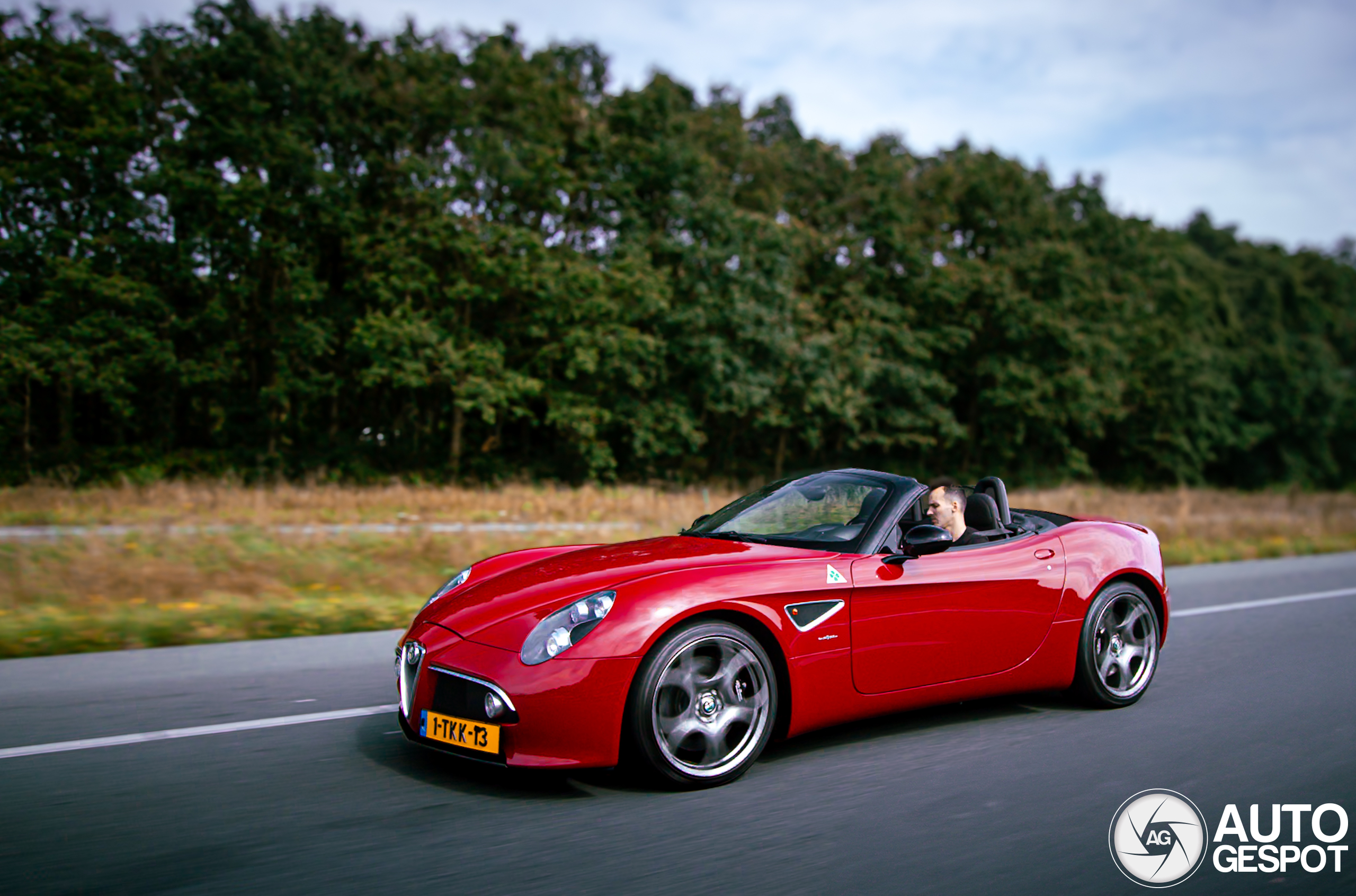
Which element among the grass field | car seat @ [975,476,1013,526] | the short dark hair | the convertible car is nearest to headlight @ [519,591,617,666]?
the convertible car

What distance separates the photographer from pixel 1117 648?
572cm

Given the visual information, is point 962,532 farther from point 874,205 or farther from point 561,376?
point 874,205

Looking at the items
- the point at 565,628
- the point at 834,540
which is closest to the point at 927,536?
the point at 834,540

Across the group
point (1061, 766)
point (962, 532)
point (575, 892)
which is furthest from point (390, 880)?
point (962, 532)

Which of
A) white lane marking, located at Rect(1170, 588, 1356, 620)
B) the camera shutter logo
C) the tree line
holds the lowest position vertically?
the camera shutter logo

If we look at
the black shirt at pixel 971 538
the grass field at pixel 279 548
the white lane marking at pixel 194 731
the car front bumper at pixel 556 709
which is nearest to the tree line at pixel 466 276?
the grass field at pixel 279 548

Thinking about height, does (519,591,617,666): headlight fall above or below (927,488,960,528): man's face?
below

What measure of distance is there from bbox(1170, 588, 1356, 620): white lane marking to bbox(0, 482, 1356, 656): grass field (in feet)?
12.2

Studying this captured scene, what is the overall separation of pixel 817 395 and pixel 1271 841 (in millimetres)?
28572

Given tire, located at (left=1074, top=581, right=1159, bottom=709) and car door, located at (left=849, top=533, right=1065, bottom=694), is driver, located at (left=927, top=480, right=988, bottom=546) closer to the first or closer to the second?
car door, located at (left=849, top=533, right=1065, bottom=694)

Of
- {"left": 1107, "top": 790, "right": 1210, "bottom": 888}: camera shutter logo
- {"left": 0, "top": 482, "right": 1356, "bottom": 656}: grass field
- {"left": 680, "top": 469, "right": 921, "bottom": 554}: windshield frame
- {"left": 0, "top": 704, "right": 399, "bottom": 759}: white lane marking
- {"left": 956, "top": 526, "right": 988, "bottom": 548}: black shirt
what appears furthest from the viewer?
{"left": 0, "top": 482, "right": 1356, "bottom": 656}: grass field

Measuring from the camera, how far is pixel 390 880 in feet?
10.5

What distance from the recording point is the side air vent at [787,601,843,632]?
14.5ft

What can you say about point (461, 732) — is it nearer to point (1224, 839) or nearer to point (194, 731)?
point (194, 731)
